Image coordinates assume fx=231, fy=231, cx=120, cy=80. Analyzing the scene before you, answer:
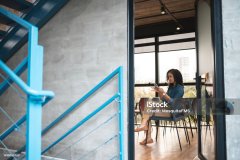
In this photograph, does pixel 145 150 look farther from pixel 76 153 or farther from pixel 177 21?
pixel 177 21

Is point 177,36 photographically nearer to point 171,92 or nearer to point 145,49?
point 145,49

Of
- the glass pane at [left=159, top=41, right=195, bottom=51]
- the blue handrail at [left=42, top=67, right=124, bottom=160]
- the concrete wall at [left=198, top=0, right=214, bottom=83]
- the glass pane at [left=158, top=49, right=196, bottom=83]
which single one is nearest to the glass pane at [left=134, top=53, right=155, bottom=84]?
the glass pane at [left=158, top=49, right=196, bottom=83]

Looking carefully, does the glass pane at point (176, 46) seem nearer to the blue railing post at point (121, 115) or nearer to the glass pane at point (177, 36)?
the glass pane at point (177, 36)

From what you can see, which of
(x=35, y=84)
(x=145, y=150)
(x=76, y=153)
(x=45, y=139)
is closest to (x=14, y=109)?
(x=45, y=139)

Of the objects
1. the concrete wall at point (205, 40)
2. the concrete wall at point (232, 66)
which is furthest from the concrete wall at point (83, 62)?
the concrete wall at point (232, 66)

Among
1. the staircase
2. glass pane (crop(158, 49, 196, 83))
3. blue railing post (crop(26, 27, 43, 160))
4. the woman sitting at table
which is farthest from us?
glass pane (crop(158, 49, 196, 83))

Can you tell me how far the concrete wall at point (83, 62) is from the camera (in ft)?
9.22

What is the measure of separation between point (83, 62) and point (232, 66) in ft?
5.82

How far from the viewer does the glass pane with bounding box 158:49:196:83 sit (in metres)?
6.43

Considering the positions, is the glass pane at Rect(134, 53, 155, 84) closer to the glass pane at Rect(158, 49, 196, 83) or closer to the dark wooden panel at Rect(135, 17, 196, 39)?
the glass pane at Rect(158, 49, 196, 83)

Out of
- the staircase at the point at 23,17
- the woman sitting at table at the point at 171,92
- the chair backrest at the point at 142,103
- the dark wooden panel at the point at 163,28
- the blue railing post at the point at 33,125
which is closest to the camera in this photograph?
the blue railing post at the point at 33,125

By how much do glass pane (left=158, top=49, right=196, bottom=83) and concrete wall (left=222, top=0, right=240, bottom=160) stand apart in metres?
4.10

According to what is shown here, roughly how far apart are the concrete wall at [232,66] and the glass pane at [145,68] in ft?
15.2

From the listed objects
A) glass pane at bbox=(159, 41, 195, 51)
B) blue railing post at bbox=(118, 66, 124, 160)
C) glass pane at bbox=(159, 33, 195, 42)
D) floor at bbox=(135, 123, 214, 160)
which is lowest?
floor at bbox=(135, 123, 214, 160)
